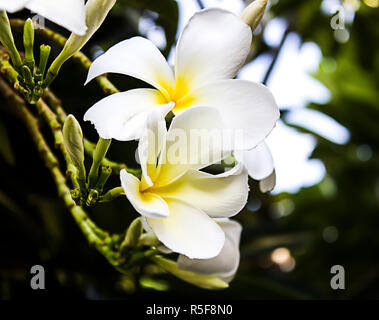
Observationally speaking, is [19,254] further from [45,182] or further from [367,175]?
[367,175]

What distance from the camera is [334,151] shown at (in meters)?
1.58

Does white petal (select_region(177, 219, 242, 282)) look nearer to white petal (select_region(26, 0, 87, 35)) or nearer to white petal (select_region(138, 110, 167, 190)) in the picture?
white petal (select_region(138, 110, 167, 190))

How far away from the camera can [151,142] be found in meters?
0.34

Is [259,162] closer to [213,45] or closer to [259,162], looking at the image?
[259,162]

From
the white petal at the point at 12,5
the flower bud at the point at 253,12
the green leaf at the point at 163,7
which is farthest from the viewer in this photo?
the green leaf at the point at 163,7

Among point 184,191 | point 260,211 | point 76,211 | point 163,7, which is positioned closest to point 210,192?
point 184,191

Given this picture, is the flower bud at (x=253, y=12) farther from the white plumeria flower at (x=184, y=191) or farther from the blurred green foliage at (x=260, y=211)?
the blurred green foliage at (x=260, y=211)

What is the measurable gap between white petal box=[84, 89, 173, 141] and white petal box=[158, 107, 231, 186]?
0.7 inches

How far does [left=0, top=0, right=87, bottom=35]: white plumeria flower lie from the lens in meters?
0.29

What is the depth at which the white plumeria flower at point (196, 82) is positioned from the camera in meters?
0.35

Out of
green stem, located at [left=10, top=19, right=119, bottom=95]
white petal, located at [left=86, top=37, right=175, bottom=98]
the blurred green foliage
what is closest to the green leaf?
the blurred green foliage

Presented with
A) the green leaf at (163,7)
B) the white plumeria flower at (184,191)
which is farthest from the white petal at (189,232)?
the green leaf at (163,7)

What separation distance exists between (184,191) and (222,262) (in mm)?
122
